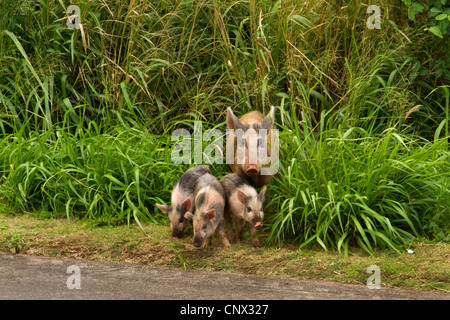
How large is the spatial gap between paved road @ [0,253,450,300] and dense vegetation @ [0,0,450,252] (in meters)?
0.78

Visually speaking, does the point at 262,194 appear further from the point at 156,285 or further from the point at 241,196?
the point at 156,285

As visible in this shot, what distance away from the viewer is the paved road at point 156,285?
4.77 metres

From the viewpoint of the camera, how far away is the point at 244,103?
769 centimetres

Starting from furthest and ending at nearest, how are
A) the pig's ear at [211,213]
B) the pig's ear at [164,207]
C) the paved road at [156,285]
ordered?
the pig's ear at [164,207] → the pig's ear at [211,213] → the paved road at [156,285]

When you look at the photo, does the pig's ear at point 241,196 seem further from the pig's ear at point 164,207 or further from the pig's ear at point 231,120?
the pig's ear at point 231,120

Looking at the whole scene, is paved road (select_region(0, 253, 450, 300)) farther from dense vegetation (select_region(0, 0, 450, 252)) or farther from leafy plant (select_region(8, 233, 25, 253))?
dense vegetation (select_region(0, 0, 450, 252))

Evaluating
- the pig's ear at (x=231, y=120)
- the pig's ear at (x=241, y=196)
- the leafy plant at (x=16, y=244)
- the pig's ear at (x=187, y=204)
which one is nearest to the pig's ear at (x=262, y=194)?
the pig's ear at (x=241, y=196)

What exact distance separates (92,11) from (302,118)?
9.87 ft

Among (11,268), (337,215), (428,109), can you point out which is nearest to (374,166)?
(337,215)

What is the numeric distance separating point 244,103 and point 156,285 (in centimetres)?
318

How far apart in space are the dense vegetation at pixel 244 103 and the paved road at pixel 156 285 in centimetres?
78

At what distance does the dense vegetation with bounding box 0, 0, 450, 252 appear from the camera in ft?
19.8

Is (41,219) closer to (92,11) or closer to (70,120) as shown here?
(70,120)

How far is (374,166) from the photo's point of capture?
19.9 ft
